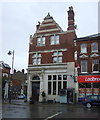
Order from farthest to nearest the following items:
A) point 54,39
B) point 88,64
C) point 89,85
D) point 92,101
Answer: point 54,39, point 88,64, point 89,85, point 92,101

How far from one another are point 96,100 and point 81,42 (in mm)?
13392

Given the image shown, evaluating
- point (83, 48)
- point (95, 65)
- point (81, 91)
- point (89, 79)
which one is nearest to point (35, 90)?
point (81, 91)

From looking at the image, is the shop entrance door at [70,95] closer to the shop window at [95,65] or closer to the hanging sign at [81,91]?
the hanging sign at [81,91]

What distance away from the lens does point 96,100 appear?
24172mm

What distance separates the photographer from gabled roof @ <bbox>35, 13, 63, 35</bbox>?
37.7 m

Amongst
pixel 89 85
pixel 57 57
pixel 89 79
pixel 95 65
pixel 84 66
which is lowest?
pixel 89 85

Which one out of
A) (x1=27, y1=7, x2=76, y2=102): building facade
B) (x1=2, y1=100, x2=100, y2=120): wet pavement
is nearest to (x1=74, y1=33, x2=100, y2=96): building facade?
(x1=27, y1=7, x2=76, y2=102): building facade

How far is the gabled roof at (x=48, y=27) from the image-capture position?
37.7 meters

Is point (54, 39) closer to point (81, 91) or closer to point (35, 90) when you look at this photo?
point (35, 90)

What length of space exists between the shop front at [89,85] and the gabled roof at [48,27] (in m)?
10.6

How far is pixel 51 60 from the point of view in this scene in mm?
36656

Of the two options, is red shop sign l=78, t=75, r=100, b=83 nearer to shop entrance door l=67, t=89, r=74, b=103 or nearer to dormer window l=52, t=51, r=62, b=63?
shop entrance door l=67, t=89, r=74, b=103

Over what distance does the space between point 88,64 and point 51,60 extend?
23.6ft

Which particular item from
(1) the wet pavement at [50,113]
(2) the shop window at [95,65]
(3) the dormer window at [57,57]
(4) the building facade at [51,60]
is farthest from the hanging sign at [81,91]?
(1) the wet pavement at [50,113]
